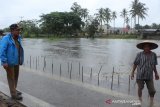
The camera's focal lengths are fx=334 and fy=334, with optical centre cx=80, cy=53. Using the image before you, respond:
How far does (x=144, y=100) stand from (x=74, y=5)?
123114 mm

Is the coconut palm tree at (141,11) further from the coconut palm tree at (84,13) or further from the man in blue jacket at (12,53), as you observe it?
the man in blue jacket at (12,53)

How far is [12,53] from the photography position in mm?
7941

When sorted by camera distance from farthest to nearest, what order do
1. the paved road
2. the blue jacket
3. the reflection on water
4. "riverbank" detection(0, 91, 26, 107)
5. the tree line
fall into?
the tree line < the reflection on water < the paved road < the blue jacket < "riverbank" detection(0, 91, 26, 107)

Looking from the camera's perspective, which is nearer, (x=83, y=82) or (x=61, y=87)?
(x=61, y=87)

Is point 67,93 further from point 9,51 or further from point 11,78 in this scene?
point 9,51

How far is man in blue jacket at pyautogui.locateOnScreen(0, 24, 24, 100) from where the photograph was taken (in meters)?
7.81

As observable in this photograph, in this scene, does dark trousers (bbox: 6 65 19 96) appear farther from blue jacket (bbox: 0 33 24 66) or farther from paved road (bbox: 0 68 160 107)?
paved road (bbox: 0 68 160 107)

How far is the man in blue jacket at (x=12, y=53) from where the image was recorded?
7.81 m

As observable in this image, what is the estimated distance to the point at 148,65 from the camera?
23.6 ft

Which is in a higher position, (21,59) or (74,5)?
(74,5)

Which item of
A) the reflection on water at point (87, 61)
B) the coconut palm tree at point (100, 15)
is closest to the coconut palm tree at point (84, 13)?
the coconut palm tree at point (100, 15)

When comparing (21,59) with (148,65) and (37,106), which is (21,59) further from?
(148,65)

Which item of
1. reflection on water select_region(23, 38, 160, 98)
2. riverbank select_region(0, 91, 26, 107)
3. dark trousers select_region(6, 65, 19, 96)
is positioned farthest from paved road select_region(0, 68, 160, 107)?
reflection on water select_region(23, 38, 160, 98)

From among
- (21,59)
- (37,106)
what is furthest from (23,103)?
(21,59)
